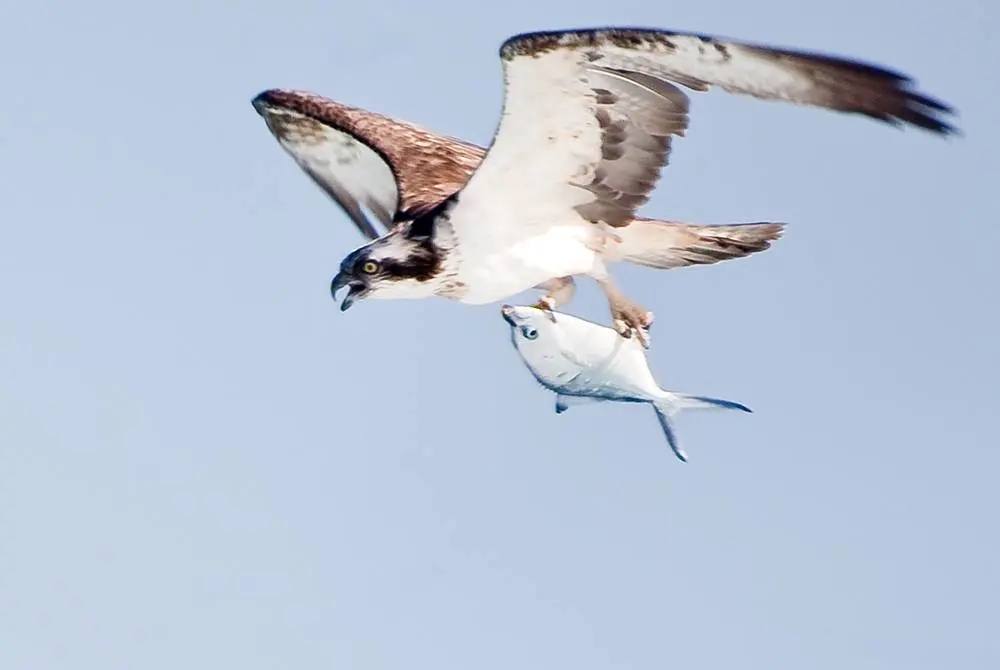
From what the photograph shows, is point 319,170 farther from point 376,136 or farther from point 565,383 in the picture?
point 565,383

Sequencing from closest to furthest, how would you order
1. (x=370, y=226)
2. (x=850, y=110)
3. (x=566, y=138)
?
(x=850, y=110) < (x=566, y=138) < (x=370, y=226)

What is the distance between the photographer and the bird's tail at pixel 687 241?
45.0ft

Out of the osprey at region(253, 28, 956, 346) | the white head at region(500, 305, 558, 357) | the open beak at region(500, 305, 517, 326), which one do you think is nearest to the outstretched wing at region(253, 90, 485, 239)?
the osprey at region(253, 28, 956, 346)

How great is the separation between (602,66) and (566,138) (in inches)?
30.3

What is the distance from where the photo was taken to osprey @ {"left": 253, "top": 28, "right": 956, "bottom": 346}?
11680mm

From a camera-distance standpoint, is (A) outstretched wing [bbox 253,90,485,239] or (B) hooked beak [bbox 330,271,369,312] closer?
(B) hooked beak [bbox 330,271,369,312]

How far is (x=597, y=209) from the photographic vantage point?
44.0ft

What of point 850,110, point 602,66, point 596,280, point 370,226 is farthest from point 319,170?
point 850,110

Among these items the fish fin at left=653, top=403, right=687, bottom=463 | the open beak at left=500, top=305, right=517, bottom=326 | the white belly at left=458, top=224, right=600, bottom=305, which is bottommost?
the fish fin at left=653, top=403, right=687, bottom=463

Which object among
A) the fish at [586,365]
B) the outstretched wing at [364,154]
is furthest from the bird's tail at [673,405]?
the outstretched wing at [364,154]

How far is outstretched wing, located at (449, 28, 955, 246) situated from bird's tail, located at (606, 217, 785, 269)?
36 cm

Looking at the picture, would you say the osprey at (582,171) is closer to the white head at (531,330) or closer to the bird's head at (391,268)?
the bird's head at (391,268)

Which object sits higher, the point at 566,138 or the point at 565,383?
the point at 566,138

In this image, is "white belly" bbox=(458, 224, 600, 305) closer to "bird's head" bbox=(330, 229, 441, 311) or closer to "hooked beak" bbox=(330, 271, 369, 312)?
"bird's head" bbox=(330, 229, 441, 311)
